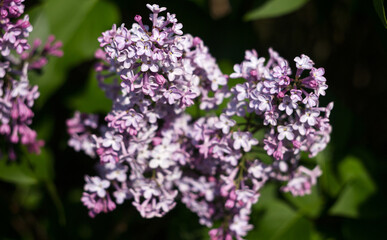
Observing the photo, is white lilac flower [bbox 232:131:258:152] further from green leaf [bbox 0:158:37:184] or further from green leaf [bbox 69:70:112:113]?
green leaf [bbox 0:158:37:184]

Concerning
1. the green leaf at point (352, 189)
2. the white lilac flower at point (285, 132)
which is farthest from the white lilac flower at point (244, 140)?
the green leaf at point (352, 189)

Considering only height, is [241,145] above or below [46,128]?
below

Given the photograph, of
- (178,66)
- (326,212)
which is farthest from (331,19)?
(178,66)

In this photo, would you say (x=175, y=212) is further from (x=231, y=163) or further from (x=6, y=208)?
(x=6, y=208)

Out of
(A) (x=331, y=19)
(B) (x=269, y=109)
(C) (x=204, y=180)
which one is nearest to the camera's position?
(B) (x=269, y=109)

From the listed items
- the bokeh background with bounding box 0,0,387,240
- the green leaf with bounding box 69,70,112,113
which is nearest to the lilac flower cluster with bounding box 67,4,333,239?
the bokeh background with bounding box 0,0,387,240

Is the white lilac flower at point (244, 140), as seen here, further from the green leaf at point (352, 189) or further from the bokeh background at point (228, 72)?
the green leaf at point (352, 189)

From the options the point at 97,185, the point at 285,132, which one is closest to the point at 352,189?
the point at 285,132

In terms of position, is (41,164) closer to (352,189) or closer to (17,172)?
(17,172)
